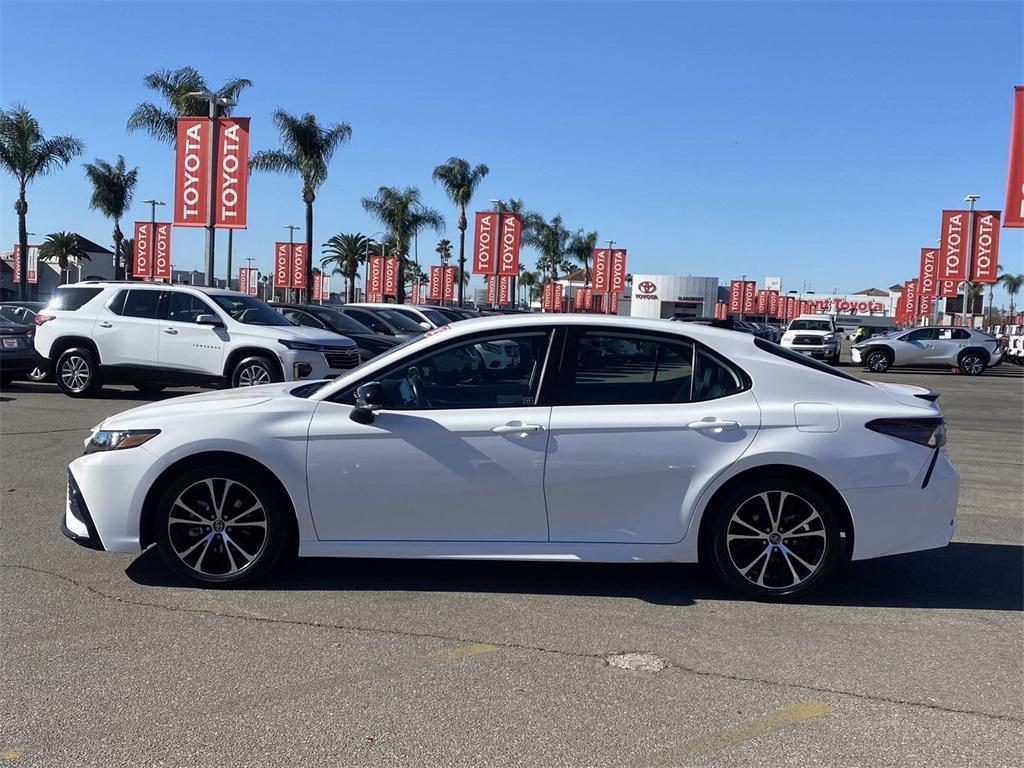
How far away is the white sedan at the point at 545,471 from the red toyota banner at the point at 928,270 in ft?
145

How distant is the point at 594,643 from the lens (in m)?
4.55

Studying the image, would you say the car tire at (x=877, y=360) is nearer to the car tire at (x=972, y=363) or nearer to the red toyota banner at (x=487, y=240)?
the car tire at (x=972, y=363)

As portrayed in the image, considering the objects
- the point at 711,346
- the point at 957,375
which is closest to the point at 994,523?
the point at 711,346

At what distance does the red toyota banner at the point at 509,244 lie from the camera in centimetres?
4109

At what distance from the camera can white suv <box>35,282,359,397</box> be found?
14.0 m

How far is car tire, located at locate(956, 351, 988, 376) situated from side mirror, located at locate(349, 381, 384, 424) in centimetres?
3007

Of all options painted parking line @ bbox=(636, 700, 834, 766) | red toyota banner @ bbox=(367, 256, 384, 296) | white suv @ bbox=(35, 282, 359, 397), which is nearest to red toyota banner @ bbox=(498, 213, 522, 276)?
red toyota banner @ bbox=(367, 256, 384, 296)

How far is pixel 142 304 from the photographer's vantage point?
14312mm

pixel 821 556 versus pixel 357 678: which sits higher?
pixel 821 556

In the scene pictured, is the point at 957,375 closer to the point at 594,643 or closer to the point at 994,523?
the point at 994,523

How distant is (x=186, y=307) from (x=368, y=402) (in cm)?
1023

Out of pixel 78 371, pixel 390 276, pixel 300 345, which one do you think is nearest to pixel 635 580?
pixel 300 345

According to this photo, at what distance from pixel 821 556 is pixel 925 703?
47.4 inches

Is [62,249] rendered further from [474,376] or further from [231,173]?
[474,376]
